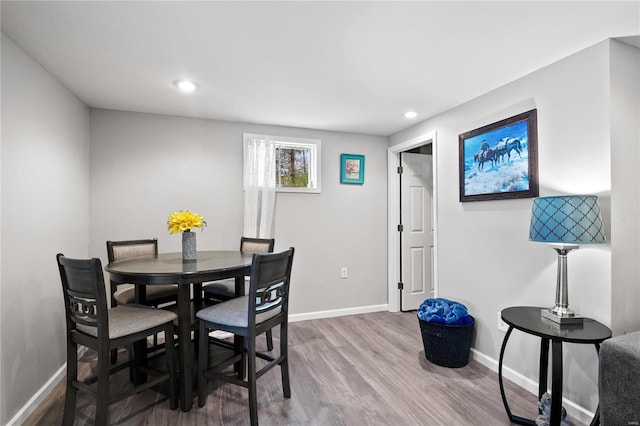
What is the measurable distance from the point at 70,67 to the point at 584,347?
376 cm

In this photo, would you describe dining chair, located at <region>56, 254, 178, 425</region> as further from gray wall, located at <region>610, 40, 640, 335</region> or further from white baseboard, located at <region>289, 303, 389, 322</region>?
gray wall, located at <region>610, 40, 640, 335</region>

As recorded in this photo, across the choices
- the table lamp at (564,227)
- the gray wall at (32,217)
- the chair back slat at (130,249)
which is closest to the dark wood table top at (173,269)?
the chair back slat at (130,249)

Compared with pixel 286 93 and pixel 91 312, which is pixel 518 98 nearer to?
pixel 286 93

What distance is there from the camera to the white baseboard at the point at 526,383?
1838mm

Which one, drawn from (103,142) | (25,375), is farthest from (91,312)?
(103,142)

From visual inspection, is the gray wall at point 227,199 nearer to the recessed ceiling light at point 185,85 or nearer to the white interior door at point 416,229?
the white interior door at point 416,229

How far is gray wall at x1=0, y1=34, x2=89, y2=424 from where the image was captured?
1.74 meters

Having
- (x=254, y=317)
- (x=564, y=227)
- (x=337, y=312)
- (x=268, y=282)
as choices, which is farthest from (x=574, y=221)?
(x=337, y=312)

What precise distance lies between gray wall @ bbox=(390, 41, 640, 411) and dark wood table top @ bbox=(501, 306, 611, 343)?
0.18 meters

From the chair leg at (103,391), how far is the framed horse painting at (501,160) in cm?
276

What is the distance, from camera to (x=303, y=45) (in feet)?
6.12

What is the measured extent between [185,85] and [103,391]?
2.08m

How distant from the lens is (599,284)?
1817 mm

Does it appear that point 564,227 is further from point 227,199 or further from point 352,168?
point 227,199
